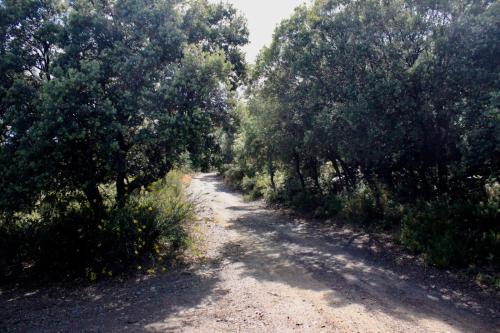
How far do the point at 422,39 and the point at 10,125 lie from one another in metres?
11.9

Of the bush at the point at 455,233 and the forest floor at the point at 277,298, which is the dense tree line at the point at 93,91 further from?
the bush at the point at 455,233

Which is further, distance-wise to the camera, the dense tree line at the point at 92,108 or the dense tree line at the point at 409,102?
the dense tree line at the point at 409,102

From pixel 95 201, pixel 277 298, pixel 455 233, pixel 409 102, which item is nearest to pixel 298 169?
pixel 409 102

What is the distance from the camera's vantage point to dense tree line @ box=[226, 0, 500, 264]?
9422mm

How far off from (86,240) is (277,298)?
568cm

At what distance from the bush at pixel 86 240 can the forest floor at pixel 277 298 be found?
0.78 m

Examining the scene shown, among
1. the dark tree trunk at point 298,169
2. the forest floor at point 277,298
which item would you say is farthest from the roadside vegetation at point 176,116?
the dark tree trunk at point 298,169

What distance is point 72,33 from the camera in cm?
957

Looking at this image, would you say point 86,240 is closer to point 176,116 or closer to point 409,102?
point 176,116

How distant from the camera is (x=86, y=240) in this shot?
9.95m

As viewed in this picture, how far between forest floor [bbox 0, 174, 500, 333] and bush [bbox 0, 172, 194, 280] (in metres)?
0.78

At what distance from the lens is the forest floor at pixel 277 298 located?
621 cm

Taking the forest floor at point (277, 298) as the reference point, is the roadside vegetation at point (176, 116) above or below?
above

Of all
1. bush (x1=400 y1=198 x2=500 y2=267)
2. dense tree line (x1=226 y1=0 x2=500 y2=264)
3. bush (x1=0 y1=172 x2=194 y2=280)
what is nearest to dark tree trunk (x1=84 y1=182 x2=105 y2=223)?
bush (x1=0 y1=172 x2=194 y2=280)
